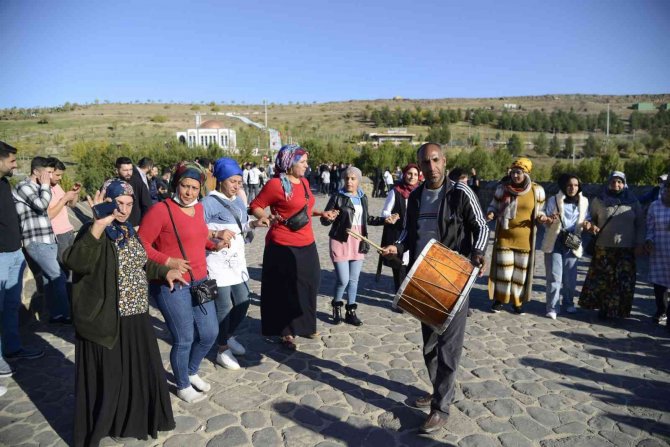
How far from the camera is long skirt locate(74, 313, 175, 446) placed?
11.3ft

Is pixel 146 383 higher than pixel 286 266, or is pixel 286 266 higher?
pixel 286 266

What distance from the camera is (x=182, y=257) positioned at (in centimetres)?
389

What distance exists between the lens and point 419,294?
146 inches

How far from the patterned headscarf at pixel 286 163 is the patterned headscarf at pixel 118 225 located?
6.18ft

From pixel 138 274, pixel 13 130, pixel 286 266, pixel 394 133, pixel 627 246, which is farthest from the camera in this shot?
pixel 394 133

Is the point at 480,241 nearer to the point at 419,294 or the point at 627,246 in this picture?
the point at 419,294

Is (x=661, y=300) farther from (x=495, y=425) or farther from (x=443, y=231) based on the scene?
(x=443, y=231)

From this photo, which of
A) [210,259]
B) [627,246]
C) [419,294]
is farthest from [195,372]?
[627,246]

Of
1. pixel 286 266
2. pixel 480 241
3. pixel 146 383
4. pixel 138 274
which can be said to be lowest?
pixel 146 383

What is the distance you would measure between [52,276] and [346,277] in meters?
3.72

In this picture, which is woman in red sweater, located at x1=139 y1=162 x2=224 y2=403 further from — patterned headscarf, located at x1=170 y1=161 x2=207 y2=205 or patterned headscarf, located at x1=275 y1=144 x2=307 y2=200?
patterned headscarf, located at x1=275 y1=144 x2=307 y2=200

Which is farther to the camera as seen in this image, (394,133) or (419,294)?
(394,133)

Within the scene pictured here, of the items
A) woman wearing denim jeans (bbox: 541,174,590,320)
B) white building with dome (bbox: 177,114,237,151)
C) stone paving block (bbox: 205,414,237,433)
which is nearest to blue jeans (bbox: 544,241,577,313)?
woman wearing denim jeans (bbox: 541,174,590,320)

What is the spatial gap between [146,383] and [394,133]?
67690 mm
